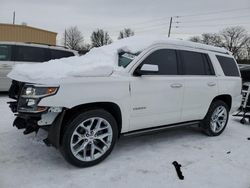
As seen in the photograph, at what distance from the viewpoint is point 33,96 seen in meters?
3.31

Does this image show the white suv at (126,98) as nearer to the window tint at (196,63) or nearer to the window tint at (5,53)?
the window tint at (196,63)

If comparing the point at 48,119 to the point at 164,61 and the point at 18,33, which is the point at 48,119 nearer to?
the point at 164,61

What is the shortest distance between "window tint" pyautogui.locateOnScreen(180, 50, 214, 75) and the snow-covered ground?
134cm

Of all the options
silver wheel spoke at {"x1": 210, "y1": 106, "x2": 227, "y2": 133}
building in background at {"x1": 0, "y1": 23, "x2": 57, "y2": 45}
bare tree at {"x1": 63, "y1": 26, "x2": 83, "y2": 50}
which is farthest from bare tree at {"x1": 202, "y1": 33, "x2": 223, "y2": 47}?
silver wheel spoke at {"x1": 210, "y1": 106, "x2": 227, "y2": 133}

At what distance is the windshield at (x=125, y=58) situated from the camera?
4113mm

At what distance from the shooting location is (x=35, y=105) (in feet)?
10.8

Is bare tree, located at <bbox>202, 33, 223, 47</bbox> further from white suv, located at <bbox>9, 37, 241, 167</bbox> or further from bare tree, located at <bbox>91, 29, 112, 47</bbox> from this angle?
white suv, located at <bbox>9, 37, 241, 167</bbox>

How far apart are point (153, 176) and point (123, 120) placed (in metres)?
0.90

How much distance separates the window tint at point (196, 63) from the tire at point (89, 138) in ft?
5.99

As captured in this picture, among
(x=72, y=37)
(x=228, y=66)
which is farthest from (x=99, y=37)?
(x=228, y=66)

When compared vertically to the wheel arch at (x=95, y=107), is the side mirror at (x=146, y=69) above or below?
above

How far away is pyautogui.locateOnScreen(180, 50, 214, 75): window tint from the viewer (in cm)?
477

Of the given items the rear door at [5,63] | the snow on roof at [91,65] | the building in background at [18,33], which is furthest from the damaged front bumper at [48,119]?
the building in background at [18,33]

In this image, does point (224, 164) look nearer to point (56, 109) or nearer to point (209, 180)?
point (209, 180)
